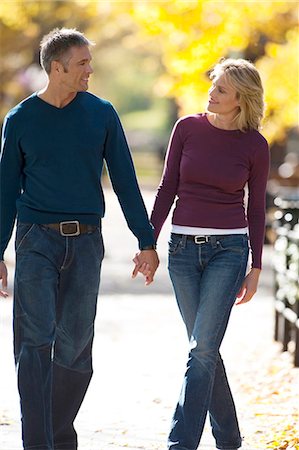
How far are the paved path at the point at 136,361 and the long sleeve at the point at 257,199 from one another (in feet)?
3.99

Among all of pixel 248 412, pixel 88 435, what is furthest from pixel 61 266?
pixel 248 412

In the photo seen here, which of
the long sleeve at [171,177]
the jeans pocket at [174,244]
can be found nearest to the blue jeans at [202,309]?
the jeans pocket at [174,244]

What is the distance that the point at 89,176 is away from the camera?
17.9ft

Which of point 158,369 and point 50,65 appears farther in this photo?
point 158,369

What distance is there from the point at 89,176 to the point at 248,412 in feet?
9.19

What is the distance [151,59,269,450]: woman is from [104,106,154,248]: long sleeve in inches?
9.0

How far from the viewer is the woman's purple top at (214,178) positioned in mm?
5738

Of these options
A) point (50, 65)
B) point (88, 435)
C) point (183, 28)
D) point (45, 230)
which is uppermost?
point (183, 28)

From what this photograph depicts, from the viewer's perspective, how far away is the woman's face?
226 inches

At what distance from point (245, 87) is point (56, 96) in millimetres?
857

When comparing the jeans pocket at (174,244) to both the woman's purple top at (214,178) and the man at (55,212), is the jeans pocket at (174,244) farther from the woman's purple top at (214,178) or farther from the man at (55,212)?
the man at (55,212)

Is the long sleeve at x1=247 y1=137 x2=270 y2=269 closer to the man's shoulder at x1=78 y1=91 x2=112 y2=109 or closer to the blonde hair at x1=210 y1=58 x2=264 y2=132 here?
the blonde hair at x1=210 y1=58 x2=264 y2=132

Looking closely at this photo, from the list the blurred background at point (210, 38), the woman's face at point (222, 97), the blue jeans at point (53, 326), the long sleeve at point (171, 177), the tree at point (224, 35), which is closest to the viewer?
the blue jeans at point (53, 326)

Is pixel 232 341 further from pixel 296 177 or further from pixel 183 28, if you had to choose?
pixel 296 177
